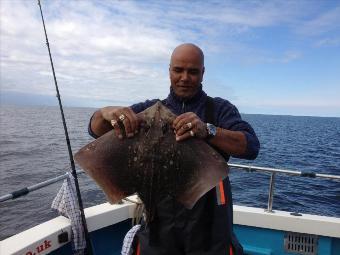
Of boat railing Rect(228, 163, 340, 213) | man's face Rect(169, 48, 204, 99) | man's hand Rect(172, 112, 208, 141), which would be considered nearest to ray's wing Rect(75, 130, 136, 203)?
man's hand Rect(172, 112, 208, 141)

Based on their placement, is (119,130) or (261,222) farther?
(261,222)

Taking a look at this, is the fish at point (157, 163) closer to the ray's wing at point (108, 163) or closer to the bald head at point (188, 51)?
the ray's wing at point (108, 163)

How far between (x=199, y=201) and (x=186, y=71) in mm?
1213

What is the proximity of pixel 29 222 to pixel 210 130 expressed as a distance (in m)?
12.3

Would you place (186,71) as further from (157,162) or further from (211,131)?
(157,162)

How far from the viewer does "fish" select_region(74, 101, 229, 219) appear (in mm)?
2842

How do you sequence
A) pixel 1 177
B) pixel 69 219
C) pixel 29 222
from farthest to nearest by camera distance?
pixel 1 177 → pixel 29 222 → pixel 69 219

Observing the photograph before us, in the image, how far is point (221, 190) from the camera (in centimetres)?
321

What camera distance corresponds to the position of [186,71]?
3297mm

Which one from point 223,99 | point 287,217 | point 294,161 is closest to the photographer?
point 223,99

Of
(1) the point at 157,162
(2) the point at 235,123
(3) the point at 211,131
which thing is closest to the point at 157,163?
(1) the point at 157,162

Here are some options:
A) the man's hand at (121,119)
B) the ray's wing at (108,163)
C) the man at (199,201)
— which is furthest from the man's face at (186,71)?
the ray's wing at (108,163)

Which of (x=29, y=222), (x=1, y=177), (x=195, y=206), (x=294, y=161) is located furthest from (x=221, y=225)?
(x=294, y=161)

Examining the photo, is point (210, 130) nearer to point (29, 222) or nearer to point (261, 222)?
point (261, 222)
